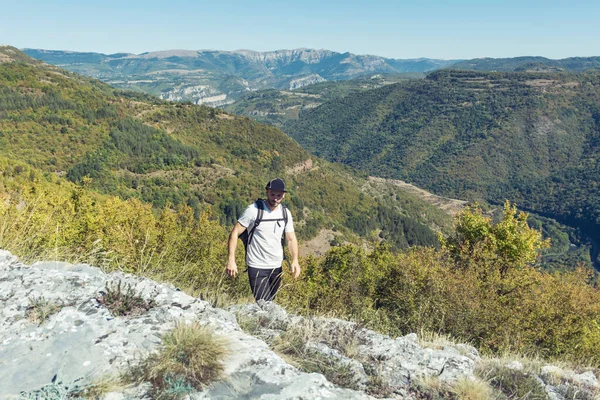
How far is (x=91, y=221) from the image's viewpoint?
14.0m

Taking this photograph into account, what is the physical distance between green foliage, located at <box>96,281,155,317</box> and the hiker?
2.21m

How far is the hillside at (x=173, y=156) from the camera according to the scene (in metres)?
75.4

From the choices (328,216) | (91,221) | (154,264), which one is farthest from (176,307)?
(328,216)

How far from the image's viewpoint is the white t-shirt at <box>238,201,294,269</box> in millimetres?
6344

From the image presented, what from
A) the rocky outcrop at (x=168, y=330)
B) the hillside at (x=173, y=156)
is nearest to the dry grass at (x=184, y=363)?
the rocky outcrop at (x=168, y=330)

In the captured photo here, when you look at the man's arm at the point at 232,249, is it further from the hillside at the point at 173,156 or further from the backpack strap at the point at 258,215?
the hillside at the point at 173,156

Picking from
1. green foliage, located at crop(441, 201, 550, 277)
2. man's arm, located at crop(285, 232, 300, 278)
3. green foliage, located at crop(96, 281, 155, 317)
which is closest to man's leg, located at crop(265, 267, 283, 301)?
man's arm, located at crop(285, 232, 300, 278)

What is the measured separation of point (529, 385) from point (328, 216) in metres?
102

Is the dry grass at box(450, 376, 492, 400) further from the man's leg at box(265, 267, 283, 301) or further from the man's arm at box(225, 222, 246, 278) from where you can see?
the man's arm at box(225, 222, 246, 278)

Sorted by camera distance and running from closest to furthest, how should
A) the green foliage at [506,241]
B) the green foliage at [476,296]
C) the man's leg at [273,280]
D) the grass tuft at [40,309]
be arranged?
1. the grass tuft at [40,309]
2. the man's leg at [273,280]
3. the green foliage at [476,296]
4. the green foliage at [506,241]

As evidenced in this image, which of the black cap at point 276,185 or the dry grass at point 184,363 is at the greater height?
the black cap at point 276,185

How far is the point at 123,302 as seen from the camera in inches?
152

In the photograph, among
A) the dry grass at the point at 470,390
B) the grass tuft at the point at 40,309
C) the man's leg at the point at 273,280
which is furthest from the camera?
the man's leg at the point at 273,280

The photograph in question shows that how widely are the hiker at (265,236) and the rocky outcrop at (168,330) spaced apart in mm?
1251
